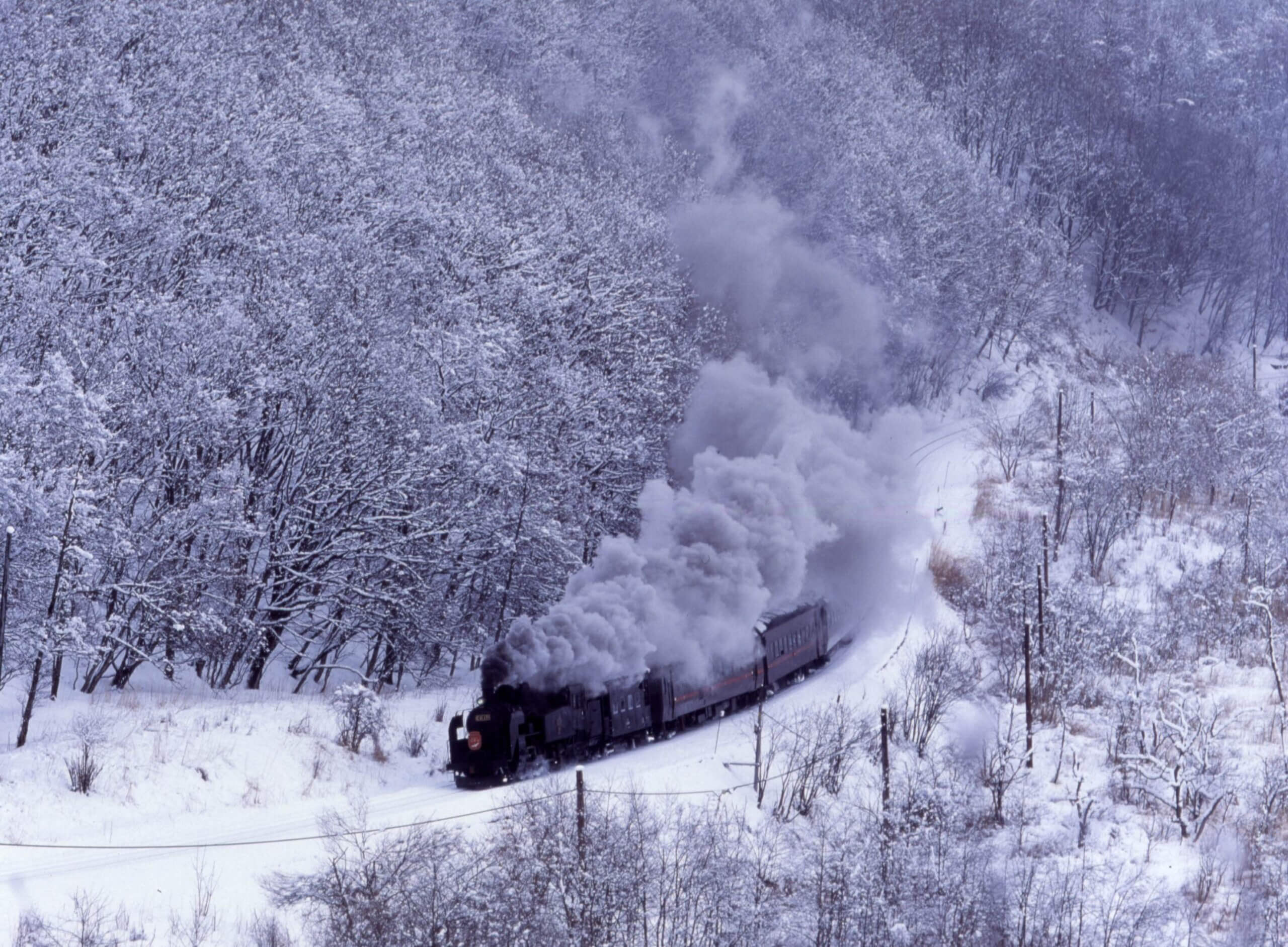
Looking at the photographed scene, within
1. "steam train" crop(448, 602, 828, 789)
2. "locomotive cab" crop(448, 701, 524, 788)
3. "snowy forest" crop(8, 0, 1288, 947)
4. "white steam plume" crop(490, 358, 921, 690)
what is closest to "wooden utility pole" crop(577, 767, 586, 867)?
"snowy forest" crop(8, 0, 1288, 947)

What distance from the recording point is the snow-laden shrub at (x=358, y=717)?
90.5 feet

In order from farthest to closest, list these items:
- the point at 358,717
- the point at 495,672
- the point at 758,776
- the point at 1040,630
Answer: the point at 1040,630 → the point at 758,776 → the point at 358,717 → the point at 495,672

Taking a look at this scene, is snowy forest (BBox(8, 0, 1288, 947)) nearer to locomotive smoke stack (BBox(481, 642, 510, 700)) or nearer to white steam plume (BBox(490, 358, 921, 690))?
white steam plume (BBox(490, 358, 921, 690))

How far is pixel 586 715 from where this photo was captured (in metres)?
27.0

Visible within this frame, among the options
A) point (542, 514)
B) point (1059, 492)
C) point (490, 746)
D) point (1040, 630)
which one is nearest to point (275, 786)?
point (490, 746)

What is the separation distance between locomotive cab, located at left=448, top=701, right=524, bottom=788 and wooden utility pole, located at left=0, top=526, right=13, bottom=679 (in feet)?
28.6

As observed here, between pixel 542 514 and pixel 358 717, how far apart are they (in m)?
13.4

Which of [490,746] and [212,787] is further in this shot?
[490,746]

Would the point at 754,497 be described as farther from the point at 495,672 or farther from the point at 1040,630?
the point at 495,672

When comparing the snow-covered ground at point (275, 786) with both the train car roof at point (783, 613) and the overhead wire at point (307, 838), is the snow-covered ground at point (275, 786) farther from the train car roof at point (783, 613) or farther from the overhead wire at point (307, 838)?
the train car roof at point (783, 613)

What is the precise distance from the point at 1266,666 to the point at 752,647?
73.7ft

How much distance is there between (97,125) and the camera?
3859 centimetres

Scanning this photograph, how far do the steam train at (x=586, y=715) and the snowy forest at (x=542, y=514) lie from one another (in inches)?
29.1

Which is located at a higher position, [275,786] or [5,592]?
[5,592]
